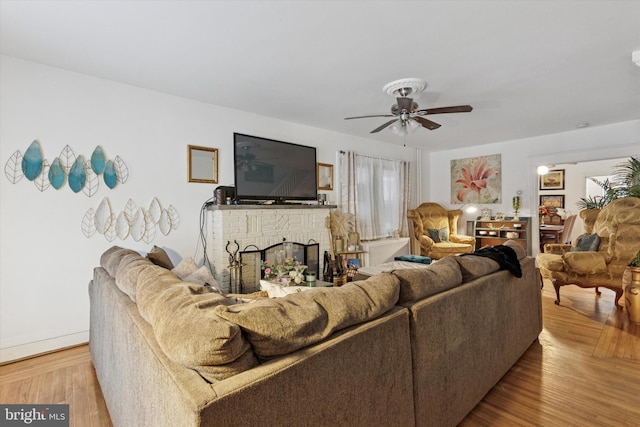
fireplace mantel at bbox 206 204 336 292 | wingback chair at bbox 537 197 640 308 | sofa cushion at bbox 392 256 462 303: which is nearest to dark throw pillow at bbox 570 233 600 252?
wingback chair at bbox 537 197 640 308

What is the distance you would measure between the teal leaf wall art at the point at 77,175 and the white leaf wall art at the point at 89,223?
0.75 feet

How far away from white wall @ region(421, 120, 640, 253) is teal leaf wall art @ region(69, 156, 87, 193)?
230 inches

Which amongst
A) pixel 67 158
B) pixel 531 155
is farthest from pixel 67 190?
pixel 531 155

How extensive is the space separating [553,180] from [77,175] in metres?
9.29

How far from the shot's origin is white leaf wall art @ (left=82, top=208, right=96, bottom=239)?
9.48ft

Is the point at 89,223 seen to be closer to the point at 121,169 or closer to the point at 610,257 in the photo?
the point at 121,169

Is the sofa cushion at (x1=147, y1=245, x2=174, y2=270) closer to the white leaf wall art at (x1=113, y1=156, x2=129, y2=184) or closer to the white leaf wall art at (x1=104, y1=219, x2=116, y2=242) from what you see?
the white leaf wall art at (x1=104, y1=219, x2=116, y2=242)

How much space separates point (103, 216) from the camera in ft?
9.81

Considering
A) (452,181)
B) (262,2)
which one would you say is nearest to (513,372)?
(262,2)

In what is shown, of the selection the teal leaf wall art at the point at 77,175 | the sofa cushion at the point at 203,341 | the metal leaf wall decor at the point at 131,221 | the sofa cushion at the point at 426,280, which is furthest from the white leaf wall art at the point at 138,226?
the sofa cushion at the point at 426,280

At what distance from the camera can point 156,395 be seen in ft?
3.14

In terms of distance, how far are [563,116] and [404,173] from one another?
2581mm

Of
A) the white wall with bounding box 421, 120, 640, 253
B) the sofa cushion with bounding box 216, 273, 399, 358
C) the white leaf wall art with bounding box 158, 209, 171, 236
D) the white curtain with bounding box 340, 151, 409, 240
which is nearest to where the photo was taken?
the sofa cushion with bounding box 216, 273, 399, 358

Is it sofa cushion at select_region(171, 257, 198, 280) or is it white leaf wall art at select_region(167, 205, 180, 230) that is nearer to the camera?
sofa cushion at select_region(171, 257, 198, 280)
